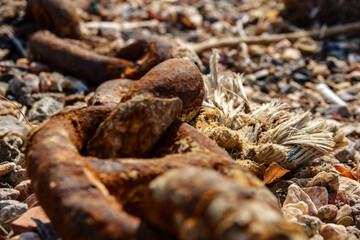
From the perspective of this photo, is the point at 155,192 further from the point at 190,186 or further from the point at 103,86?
the point at 103,86

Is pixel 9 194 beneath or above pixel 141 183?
beneath

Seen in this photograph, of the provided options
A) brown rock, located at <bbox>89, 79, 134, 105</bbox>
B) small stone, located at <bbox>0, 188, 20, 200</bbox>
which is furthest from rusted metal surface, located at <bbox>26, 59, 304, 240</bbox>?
small stone, located at <bbox>0, 188, 20, 200</bbox>

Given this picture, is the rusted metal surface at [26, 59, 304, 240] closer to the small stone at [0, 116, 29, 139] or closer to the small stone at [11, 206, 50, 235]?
the small stone at [11, 206, 50, 235]

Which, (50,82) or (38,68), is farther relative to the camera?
(38,68)

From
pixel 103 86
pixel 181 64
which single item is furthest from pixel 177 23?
pixel 181 64

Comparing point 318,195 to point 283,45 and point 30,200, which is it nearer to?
point 30,200

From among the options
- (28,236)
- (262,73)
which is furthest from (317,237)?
(262,73)
